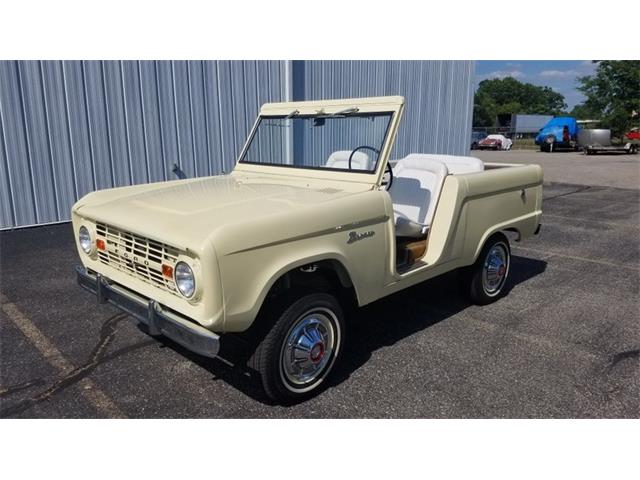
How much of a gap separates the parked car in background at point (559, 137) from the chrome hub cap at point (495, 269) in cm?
2895

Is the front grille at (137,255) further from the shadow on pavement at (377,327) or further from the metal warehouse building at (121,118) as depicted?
the metal warehouse building at (121,118)

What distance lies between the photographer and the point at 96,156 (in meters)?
8.47

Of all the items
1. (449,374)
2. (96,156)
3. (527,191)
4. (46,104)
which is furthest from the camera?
(96,156)

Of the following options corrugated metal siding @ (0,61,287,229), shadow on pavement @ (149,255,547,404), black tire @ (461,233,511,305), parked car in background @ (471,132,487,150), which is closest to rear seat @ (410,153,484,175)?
black tire @ (461,233,511,305)

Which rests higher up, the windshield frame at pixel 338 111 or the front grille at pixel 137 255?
the windshield frame at pixel 338 111

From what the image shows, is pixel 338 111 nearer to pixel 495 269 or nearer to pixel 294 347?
pixel 294 347

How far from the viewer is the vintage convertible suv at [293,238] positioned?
9.54 ft

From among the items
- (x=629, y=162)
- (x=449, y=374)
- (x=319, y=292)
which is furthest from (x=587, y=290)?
(x=629, y=162)

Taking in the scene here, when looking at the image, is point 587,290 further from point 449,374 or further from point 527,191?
point 449,374

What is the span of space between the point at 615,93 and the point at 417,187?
38.1 metres

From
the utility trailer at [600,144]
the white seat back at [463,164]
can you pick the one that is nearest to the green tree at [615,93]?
the utility trailer at [600,144]

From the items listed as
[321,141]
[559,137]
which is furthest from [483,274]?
[559,137]

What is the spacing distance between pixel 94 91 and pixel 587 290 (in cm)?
760

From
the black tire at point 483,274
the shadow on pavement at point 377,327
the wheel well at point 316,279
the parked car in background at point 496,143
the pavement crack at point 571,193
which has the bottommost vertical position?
the parked car in background at point 496,143
